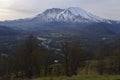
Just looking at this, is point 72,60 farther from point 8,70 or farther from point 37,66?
point 8,70

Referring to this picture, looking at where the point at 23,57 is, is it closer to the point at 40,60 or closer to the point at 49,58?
the point at 40,60

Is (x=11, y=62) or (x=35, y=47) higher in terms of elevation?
(x=35, y=47)

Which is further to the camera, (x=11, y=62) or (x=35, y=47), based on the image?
(x=11, y=62)

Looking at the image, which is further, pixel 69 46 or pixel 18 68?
pixel 18 68

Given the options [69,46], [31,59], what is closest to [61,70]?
[69,46]

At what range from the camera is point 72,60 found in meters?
64.9

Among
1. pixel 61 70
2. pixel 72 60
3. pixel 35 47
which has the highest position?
pixel 35 47

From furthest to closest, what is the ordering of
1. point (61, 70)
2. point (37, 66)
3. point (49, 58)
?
point (61, 70) < point (49, 58) < point (37, 66)

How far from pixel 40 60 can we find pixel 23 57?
18.2ft

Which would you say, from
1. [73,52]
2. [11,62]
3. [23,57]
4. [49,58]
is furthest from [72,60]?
[11,62]

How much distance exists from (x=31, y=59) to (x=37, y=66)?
4.72m

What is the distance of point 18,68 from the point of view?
2793 inches

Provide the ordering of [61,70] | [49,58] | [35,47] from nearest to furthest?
[35,47] → [49,58] → [61,70]

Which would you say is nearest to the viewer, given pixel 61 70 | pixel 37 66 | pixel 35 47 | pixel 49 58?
pixel 35 47
